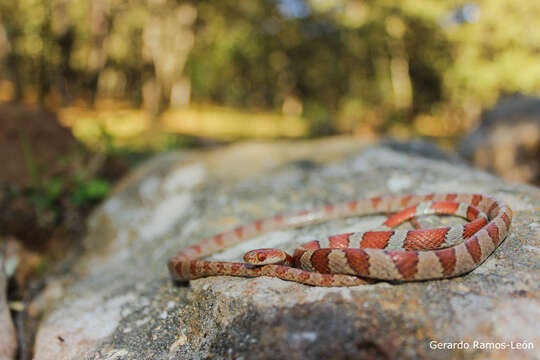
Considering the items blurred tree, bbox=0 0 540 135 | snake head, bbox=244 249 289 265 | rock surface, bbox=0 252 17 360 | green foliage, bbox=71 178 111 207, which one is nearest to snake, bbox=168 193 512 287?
snake head, bbox=244 249 289 265

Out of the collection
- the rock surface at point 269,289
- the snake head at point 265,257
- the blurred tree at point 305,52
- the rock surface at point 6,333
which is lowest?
the rock surface at point 6,333

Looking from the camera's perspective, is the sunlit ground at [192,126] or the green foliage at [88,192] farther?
the sunlit ground at [192,126]

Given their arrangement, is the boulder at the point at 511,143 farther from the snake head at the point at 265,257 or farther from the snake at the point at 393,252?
the snake head at the point at 265,257

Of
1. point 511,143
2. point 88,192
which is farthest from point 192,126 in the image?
point 511,143

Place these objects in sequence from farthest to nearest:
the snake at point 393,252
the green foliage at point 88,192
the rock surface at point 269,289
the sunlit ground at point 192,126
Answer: the sunlit ground at point 192,126 < the green foliage at point 88,192 < the snake at point 393,252 < the rock surface at point 269,289

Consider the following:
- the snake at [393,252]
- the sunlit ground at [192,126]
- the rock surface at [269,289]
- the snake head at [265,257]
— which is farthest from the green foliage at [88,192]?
the snake head at [265,257]
